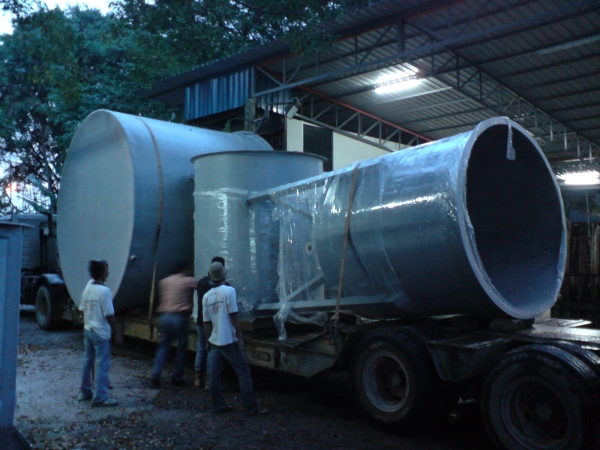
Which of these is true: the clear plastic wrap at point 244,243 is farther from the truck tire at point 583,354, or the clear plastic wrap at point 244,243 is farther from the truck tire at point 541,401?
the truck tire at point 583,354

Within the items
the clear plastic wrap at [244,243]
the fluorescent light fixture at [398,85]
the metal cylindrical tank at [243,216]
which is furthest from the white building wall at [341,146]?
the clear plastic wrap at [244,243]

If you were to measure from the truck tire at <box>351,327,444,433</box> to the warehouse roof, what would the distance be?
778 centimetres

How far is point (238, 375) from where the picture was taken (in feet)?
19.7

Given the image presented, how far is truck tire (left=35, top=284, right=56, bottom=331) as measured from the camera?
1236 cm

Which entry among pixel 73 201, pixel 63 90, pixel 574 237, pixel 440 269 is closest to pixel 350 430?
pixel 440 269

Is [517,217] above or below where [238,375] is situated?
above

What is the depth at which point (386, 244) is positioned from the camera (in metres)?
5.56

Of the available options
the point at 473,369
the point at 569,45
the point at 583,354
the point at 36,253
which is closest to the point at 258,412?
the point at 473,369

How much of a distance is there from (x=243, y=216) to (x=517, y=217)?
3.34 meters

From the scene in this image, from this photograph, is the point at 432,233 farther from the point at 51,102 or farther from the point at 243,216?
the point at 51,102

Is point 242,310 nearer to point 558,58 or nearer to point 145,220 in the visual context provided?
point 145,220

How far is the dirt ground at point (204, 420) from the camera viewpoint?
5.17 metres

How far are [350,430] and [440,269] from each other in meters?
1.79

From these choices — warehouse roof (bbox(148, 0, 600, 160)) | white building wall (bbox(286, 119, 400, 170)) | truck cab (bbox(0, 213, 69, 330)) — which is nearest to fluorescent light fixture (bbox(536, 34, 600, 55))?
warehouse roof (bbox(148, 0, 600, 160))
